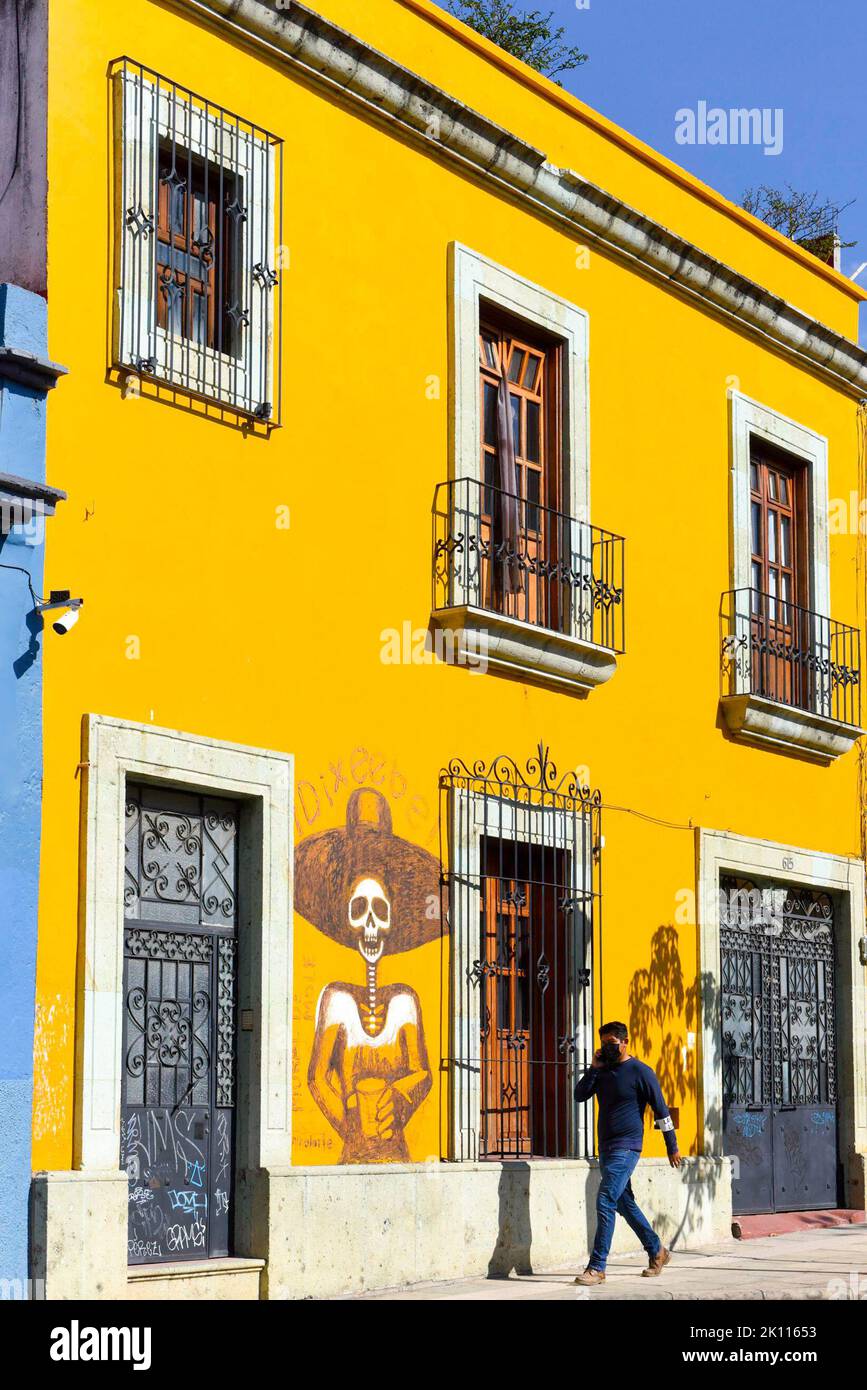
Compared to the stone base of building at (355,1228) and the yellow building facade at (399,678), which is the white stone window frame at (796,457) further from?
the stone base of building at (355,1228)

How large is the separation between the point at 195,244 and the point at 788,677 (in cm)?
709

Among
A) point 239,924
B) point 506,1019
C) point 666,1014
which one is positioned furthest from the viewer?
point 666,1014

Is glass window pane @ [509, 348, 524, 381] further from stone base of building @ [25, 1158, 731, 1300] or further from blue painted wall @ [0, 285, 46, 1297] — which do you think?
stone base of building @ [25, 1158, 731, 1300]

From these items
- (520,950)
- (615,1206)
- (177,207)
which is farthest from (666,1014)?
(177,207)

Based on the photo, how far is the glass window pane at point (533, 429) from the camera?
1399 centimetres

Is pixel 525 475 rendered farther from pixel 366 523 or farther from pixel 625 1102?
pixel 625 1102

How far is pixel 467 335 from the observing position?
13070mm

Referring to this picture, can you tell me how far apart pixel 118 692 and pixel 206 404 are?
175 centimetres

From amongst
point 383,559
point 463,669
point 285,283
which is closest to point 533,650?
point 463,669

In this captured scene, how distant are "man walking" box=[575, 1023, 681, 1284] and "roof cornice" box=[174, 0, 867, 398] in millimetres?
5632

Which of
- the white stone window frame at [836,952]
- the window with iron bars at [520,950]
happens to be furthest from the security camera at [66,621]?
the white stone window frame at [836,952]

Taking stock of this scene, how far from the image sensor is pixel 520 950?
13234 mm

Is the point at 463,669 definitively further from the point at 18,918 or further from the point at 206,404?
the point at 18,918

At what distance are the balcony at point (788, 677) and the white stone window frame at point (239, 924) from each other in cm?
538
